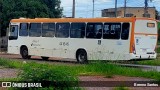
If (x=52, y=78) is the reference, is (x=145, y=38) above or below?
above

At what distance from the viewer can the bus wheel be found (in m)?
26.4

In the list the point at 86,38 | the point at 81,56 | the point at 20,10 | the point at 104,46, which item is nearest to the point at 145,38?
the point at 104,46

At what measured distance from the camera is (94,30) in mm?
25594

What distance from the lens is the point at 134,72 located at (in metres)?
17.1

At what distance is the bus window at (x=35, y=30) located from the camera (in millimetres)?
29409

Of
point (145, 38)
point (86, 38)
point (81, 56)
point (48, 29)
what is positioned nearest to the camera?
point (145, 38)

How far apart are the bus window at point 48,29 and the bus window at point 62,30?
0.49m

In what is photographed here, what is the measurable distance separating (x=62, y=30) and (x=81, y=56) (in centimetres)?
241

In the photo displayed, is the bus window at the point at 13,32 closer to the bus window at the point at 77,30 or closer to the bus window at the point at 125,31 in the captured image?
the bus window at the point at 77,30

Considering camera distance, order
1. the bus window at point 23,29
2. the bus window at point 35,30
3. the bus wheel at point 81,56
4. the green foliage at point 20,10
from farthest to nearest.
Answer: the green foliage at point 20,10, the bus window at point 23,29, the bus window at point 35,30, the bus wheel at point 81,56

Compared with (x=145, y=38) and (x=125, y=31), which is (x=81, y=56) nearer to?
(x=125, y=31)

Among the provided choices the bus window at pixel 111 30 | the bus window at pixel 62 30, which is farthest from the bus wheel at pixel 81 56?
the bus window at pixel 111 30

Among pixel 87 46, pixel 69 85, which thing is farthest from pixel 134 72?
pixel 87 46

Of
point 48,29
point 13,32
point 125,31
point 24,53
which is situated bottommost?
point 24,53
